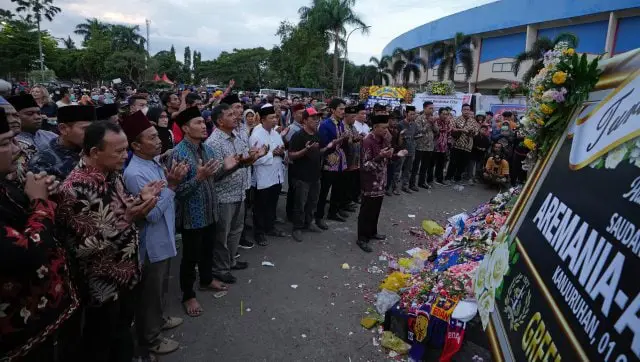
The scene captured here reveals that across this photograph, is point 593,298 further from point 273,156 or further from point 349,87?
point 349,87

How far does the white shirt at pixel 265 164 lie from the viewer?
18.0 ft

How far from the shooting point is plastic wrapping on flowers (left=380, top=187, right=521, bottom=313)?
11.8 feet

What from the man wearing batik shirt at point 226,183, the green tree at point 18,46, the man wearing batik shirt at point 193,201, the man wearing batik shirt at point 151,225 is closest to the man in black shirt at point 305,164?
the man wearing batik shirt at point 226,183

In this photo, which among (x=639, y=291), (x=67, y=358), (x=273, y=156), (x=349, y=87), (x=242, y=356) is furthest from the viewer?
(x=349, y=87)

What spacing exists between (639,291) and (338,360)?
8.18ft

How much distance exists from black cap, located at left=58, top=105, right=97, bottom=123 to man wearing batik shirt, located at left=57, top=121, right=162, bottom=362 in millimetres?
876

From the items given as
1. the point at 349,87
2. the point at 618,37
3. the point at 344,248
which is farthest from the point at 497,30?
the point at 344,248

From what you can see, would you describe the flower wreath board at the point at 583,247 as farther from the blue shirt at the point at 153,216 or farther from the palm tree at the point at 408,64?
the palm tree at the point at 408,64

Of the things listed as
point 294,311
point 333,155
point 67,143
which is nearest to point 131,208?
point 67,143

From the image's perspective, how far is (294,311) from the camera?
13.0 feet

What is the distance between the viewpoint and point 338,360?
3250 millimetres

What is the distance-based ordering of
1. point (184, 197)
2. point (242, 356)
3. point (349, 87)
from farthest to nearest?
point (349, 87)
point (184, 197)
point (242, 356)

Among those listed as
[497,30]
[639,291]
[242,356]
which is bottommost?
[242,356]

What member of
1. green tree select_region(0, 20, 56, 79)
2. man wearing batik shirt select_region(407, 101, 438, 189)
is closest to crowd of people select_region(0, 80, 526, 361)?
man wearing batik shirt select_region(407, 101, 438, 189)
